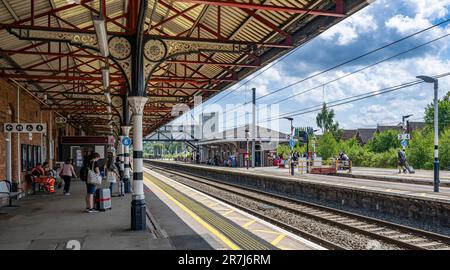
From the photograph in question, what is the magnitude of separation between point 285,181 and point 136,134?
13.9 m

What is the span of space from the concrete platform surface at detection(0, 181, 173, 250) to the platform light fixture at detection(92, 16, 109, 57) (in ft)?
11.9

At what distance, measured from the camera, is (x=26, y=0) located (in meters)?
9.46

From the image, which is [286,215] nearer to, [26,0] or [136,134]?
[136,134]

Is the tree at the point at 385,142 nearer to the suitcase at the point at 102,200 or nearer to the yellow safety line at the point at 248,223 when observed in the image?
the yellow safety line at the point at 248,223

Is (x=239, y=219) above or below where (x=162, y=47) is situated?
below

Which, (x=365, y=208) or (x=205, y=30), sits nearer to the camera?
(x=205, y=30)

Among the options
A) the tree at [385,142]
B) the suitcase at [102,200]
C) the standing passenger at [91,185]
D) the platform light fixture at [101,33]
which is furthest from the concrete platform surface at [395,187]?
the tree at [385,142]

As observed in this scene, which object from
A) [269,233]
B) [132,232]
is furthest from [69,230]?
[269,233]

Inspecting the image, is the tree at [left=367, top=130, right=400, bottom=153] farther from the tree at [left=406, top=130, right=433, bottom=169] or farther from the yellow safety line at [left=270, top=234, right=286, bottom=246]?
the yellow safety line at [left=270, top=234, right=286, bottom=246]

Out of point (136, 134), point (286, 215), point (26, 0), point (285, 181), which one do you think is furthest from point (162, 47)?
point (285, 181)

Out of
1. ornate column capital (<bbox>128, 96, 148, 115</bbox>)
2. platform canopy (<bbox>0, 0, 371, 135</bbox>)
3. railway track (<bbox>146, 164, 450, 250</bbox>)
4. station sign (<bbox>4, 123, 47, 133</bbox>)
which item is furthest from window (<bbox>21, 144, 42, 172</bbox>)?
ornate column capital (<bbox>128, 96, 148, 115</bbox>)

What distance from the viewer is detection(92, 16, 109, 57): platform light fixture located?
689 centimetres

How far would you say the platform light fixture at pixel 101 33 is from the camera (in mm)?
6891

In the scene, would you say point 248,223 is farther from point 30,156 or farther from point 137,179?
point 30,156
